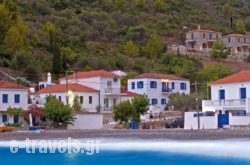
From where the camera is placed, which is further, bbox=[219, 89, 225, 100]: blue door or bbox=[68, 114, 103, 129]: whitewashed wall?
bbox=[68, 114, 103, 129]: whitewashed wall

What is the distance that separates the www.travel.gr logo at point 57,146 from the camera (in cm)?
3394

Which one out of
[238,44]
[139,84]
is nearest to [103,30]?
[238,44]

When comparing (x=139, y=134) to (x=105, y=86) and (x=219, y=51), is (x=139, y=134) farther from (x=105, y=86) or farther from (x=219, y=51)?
(x=219, y=51)

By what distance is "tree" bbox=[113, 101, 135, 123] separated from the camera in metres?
50.5

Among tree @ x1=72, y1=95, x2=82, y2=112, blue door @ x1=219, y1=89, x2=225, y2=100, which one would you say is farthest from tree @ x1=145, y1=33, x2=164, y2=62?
blue door @ x1=219, y1=89, x2=225, y2=100

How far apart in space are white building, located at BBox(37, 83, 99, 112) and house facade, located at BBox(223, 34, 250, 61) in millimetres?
50339

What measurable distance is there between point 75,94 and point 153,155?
2778cm

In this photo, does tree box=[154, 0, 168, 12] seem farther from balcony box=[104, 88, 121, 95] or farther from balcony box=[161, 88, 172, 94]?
balcony box=[104, 88, 121, 95]

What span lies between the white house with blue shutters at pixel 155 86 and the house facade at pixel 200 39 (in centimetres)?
3945

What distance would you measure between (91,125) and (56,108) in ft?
15.0

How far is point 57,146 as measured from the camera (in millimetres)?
36500

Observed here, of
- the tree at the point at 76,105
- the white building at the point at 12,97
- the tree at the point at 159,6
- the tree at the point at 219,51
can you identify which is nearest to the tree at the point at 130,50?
the tree at the point at 219,51

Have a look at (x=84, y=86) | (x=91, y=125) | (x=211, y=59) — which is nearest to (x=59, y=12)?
(x=211, y=59)

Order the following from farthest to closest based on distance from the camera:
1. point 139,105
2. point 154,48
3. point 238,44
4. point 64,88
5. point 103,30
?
point 238,44, point 103,30, point 154,48, point 64,88, point 139,105
